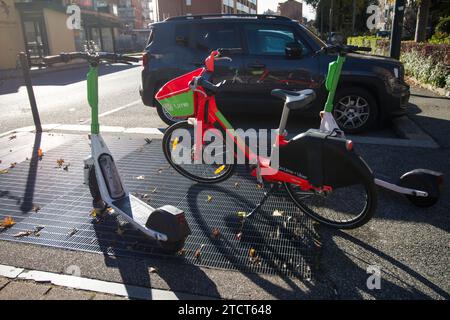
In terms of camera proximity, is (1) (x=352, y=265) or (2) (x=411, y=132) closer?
(1) (x=352, y=265)

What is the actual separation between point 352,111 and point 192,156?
3.14 meters

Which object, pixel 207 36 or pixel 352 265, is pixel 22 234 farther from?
pixel 207 36

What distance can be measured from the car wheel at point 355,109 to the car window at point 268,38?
50.1 inches

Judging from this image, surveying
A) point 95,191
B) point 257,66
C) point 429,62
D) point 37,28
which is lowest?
point 95,191

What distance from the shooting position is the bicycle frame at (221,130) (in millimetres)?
3531

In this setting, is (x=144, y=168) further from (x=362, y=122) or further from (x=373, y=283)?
(x=362, y=122)

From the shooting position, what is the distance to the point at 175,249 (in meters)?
2.96

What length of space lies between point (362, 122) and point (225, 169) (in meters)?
3.13

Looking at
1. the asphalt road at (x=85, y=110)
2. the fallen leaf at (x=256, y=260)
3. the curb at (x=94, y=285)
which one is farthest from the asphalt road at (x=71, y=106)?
the fallen leaf at (x=256, y=260)

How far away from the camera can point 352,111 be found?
20.5ft

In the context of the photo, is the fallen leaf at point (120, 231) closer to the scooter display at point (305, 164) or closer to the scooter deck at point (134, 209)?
the scooter deck at point (134, 209)

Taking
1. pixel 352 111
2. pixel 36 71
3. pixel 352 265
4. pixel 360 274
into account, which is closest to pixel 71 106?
pixel 352 111

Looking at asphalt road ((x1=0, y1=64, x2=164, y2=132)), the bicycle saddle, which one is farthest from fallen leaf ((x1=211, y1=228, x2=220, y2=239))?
asphalt road ((x1=0, y1=64, x2=164, y2=132))
